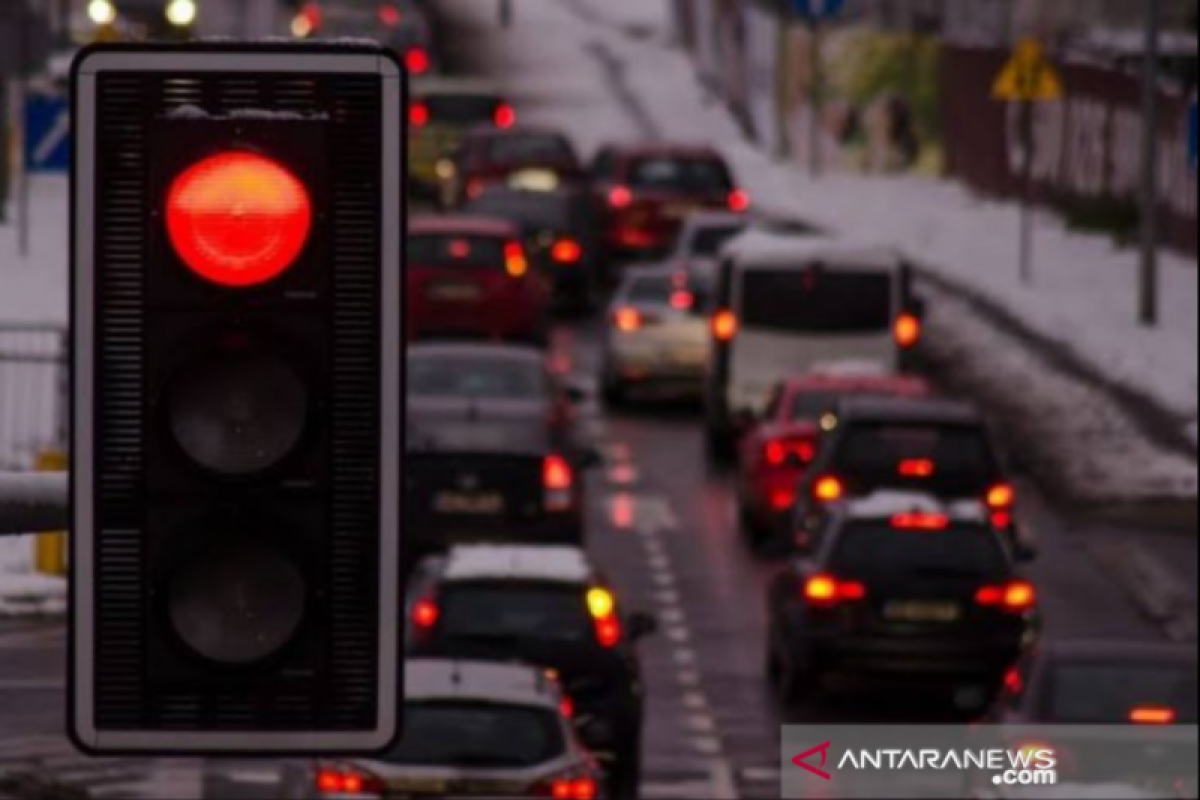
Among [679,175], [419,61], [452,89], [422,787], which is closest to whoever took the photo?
[422,787]

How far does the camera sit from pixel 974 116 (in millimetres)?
71625

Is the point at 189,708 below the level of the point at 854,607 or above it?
above

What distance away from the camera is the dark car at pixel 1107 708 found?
1655cm

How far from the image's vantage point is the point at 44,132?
1394 inches

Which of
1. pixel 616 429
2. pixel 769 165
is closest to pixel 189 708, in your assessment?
pixel 616 429

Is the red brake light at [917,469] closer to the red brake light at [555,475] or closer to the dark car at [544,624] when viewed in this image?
the red brake light at [555,475]

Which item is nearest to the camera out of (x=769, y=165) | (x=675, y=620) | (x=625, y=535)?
(x=675, y=620)

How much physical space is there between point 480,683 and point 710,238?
31.0 meters

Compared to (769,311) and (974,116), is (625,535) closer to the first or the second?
(769,311)

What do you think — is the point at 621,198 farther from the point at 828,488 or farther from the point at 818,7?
the point at 828,488

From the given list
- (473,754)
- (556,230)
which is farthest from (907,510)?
(556,230)

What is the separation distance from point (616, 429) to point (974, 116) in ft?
101

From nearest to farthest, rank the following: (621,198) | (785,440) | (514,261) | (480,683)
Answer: (480,683)
(785,440)
(514,261)
(621,198)

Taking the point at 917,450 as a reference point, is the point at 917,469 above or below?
below
